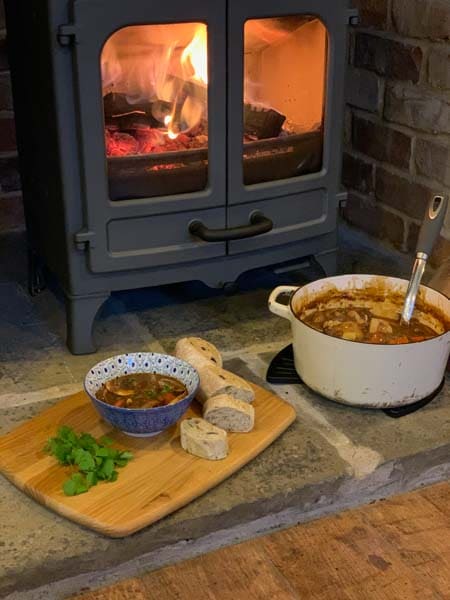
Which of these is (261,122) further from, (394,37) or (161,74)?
(394,37)

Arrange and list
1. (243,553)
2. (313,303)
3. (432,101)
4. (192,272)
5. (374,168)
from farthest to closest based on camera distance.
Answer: (374,168), (432,101), (192,272), (313,303), (243,553)

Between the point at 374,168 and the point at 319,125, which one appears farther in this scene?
the point at 374,168

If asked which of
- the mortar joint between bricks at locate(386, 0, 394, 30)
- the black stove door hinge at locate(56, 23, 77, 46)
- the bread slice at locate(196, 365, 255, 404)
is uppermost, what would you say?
the black stove door hinge at locate(56, 23, 77, 46)

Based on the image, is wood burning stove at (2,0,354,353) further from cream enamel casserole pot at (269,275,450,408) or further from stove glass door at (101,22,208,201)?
cream enamel casserole pot at (269,275,450,408)

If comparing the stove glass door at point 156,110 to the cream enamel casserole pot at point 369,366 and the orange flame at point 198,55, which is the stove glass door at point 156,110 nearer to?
the orange flame at point 198,55

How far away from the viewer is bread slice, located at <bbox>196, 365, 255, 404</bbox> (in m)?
1.35

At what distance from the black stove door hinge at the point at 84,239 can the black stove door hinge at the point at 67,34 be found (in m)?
0.31

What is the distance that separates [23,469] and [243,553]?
0.34 m

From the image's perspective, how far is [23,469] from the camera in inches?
48.9

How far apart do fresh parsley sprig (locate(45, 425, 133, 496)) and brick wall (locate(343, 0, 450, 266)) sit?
88 cm

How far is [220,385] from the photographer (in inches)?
53.1

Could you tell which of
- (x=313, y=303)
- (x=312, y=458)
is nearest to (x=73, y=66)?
(x=313, y=303)

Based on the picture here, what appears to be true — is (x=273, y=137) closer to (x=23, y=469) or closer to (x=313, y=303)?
(x=313, y=303)

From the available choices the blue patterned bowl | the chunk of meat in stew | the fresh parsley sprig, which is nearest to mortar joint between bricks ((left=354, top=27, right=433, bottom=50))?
the chunk of meat in stew
